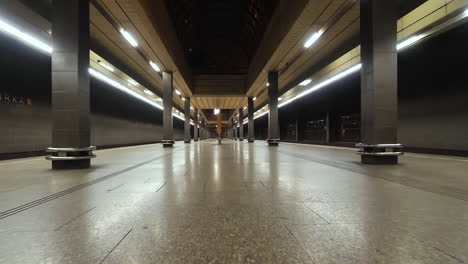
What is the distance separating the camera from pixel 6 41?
9.97 meters

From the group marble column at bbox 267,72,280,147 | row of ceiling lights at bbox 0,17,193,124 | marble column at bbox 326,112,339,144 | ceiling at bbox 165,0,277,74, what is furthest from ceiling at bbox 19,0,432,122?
marble column at bbox 326,112,339,144

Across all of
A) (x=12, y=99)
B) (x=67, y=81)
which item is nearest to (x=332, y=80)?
(x=67, y=81)

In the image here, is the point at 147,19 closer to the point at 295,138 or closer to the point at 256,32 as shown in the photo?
the point at 256,32

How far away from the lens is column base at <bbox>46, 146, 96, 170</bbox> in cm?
698

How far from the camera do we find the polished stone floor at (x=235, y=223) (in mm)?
1924

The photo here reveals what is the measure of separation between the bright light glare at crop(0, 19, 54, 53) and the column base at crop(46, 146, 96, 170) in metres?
4.99

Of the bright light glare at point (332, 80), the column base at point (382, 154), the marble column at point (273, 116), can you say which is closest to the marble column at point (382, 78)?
the column base at point (382, 154)

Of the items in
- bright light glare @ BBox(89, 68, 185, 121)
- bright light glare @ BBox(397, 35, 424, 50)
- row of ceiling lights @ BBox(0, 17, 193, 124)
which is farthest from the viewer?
bright light glare @ BBox(89, 68, 185, 121)

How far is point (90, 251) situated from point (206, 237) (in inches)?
44.1

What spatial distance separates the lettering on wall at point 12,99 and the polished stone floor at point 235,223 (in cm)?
851

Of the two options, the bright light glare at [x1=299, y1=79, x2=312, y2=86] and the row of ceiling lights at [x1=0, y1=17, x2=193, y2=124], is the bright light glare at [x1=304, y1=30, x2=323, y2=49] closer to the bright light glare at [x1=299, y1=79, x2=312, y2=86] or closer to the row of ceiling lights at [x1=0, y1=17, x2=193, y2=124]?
the bright light glare at [x1=299, y1=79, x2=312, y2=86]

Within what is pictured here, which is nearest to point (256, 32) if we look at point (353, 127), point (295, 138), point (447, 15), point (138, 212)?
point (353, 127)

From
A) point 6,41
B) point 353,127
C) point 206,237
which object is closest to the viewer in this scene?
point 206,237

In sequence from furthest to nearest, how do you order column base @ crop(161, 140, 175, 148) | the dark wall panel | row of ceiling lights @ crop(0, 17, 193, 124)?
column base @ crop(161, 140, 175, 148) < the dark wall panel < row of ceiling lights @ crop(0, 17, 193, 124)
